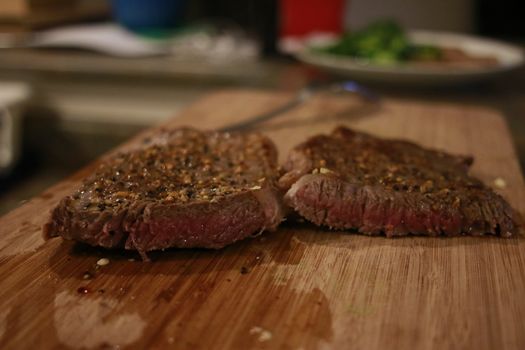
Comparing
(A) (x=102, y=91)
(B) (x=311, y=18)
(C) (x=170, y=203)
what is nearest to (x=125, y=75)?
(A) (x=102, y=91)

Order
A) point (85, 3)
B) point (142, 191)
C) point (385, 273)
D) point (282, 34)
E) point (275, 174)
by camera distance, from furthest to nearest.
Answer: point (85, 3)
point (282, 34)
point (275, 174)
point (142, 191)
point (385, 273)

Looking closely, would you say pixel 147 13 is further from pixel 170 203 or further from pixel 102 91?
pixel 170 203

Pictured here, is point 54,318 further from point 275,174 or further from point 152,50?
point 152,50

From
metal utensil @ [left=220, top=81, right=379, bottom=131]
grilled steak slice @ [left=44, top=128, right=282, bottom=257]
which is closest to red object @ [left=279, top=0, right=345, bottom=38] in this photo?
metal utensil @ [left=220, top=81, right=379, bottom=131]

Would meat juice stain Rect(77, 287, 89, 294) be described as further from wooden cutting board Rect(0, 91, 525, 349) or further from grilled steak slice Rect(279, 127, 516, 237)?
grilled steak slice Rect(279, 127, 516, 237)

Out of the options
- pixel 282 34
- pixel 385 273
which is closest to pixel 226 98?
pixel 282 34

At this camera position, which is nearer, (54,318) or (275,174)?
(54,318)

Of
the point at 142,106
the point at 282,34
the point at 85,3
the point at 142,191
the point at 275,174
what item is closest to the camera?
the point at 142,191
